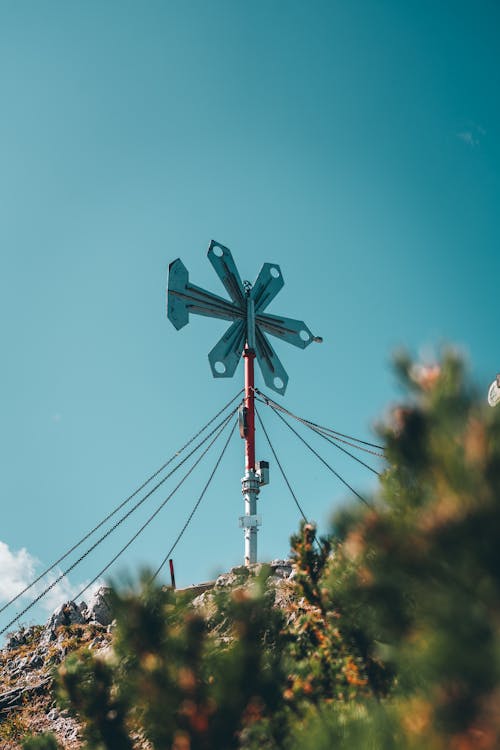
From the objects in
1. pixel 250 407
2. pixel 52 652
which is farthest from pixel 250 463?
pixel 52 652

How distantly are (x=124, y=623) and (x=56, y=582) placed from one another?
24.9ft

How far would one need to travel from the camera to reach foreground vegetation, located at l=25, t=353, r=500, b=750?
2434 mm

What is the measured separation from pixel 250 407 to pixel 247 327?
2.46 m

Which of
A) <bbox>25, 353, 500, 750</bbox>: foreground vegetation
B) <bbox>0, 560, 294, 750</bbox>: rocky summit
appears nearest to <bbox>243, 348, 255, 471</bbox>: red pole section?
<bbox>0, 560, 294, 750</bbox>: rocky summit

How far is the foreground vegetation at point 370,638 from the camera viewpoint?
2434 mm

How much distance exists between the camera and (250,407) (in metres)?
13.8

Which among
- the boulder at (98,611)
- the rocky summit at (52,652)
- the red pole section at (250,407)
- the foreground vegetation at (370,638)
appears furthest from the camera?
the red pole section at (250,407)

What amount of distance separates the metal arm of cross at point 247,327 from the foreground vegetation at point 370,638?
7291 millimetres

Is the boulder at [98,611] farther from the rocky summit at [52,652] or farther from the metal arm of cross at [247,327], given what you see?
the metal arm of cross at [247,327]

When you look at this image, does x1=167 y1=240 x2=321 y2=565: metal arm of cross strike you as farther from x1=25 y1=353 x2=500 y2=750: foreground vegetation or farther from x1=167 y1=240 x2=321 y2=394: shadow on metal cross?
x1=25 y1=353 x2=500 y2=750: foreground vegetation

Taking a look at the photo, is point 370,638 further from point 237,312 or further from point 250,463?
point 237,312

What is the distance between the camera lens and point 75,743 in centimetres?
810

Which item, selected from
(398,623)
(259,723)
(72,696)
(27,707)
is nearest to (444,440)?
(398,623)

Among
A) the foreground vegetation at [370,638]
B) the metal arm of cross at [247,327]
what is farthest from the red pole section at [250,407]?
the foreground vegetation at [370,638]
